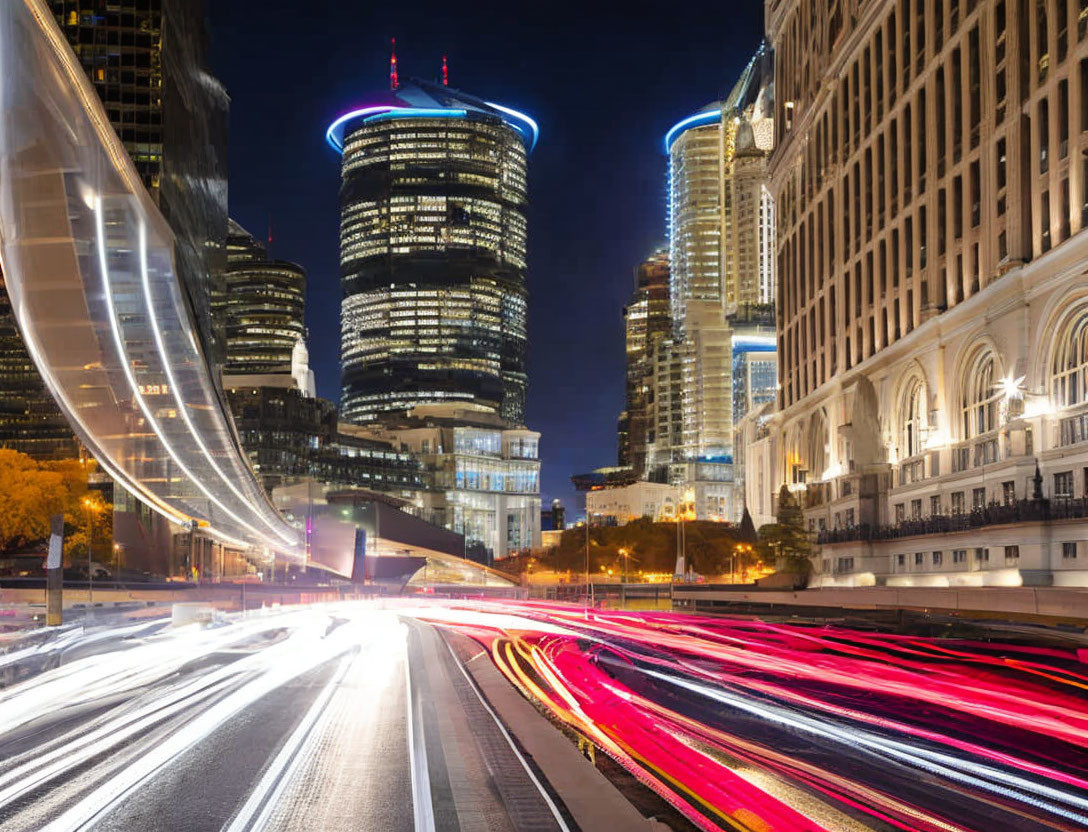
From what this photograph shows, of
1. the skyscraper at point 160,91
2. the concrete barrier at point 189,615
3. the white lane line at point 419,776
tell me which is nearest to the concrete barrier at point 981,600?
the white lane line at point 419,776

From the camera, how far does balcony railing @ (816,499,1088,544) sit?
1991 inches

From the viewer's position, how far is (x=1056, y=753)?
46.4ft

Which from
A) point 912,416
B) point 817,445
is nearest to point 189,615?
point 912,416

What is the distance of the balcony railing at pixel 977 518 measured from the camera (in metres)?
50.6

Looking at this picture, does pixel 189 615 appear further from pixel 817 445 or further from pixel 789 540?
pixel 817 445

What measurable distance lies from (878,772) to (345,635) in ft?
86.9

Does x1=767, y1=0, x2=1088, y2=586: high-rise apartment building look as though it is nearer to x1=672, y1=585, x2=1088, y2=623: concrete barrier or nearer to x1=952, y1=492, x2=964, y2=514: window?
x1=952, y1=492, x2=964, y2=514: window

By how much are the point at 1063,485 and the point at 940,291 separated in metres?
18.7

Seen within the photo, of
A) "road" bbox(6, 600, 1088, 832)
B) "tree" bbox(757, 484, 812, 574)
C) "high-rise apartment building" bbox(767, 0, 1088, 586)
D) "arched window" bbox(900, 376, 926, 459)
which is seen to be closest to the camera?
"road" bbox(6, 600, 1088, 832)

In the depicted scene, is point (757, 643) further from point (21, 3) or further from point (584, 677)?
point (21, 3)

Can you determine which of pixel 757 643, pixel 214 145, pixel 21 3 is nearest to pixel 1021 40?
pixel 757 643

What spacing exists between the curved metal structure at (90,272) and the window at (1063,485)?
126 feet

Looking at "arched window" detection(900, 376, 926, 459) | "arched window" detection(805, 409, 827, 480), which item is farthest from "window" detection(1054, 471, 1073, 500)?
"arched window" detection(805, 409, 827, 480)

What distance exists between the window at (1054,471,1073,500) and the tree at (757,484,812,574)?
39.6 meters
